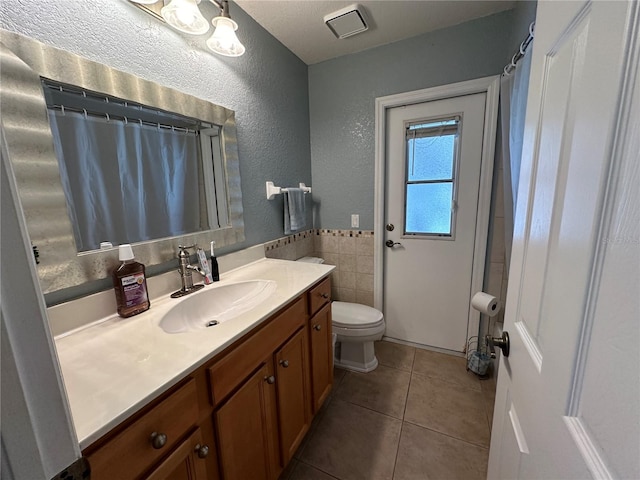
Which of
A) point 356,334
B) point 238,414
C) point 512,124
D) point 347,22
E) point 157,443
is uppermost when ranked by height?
point 347,22

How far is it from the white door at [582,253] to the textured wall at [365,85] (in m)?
1.35

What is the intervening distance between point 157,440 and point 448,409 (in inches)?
63.3

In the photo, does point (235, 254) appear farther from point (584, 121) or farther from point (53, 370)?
point (584, 121)

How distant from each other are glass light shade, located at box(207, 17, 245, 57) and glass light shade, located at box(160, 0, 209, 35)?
12cm

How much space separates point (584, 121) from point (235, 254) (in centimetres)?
145

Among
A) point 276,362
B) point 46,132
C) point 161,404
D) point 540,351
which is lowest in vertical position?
point 276,362

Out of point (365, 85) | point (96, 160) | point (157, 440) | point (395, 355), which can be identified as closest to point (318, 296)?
point (157, 440)

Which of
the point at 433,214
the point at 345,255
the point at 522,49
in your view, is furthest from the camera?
the point at 345,255

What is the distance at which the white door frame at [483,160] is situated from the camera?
1691 mm

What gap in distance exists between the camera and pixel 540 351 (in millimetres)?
529

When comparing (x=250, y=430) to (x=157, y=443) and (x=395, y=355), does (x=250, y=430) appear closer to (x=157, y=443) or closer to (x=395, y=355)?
(x=157, y=443)

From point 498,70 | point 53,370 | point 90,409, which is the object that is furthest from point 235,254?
point 498,70

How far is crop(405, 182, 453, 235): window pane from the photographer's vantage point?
1.95 m

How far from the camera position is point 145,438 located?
58 centimetres
